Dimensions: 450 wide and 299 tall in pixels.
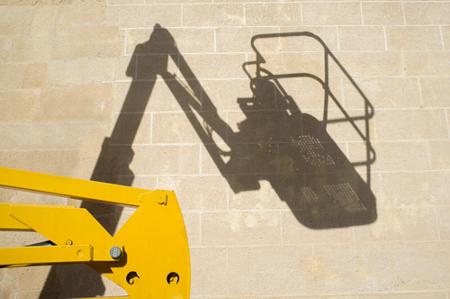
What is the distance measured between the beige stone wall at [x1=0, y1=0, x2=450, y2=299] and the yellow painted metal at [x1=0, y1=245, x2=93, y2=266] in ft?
6.99

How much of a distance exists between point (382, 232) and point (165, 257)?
10.8 feet

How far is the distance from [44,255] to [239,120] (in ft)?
10.7

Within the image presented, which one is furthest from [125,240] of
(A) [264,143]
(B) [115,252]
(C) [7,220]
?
(A) [264,143]

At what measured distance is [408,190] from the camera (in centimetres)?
522

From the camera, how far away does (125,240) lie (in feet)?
9.82

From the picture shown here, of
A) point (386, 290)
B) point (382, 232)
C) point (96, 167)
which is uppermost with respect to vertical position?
point (96, 167)

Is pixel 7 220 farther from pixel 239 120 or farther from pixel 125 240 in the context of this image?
pixel 239 120

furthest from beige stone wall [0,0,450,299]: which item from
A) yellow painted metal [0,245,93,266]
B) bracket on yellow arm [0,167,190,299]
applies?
yellow painted metal [0,245,93,266]

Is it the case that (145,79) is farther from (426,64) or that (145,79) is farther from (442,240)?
(442,240)

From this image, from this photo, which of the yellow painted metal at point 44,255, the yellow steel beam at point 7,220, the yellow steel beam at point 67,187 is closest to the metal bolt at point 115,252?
the yellow painted metal at point 44,255

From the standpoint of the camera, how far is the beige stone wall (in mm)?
4930

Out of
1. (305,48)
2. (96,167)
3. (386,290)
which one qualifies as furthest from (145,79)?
(386,290)

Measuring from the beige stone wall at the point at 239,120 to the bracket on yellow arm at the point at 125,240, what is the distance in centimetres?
201

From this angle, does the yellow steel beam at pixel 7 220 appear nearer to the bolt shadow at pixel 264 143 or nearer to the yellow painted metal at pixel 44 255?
the yellow painted metal at pixel 44 255
